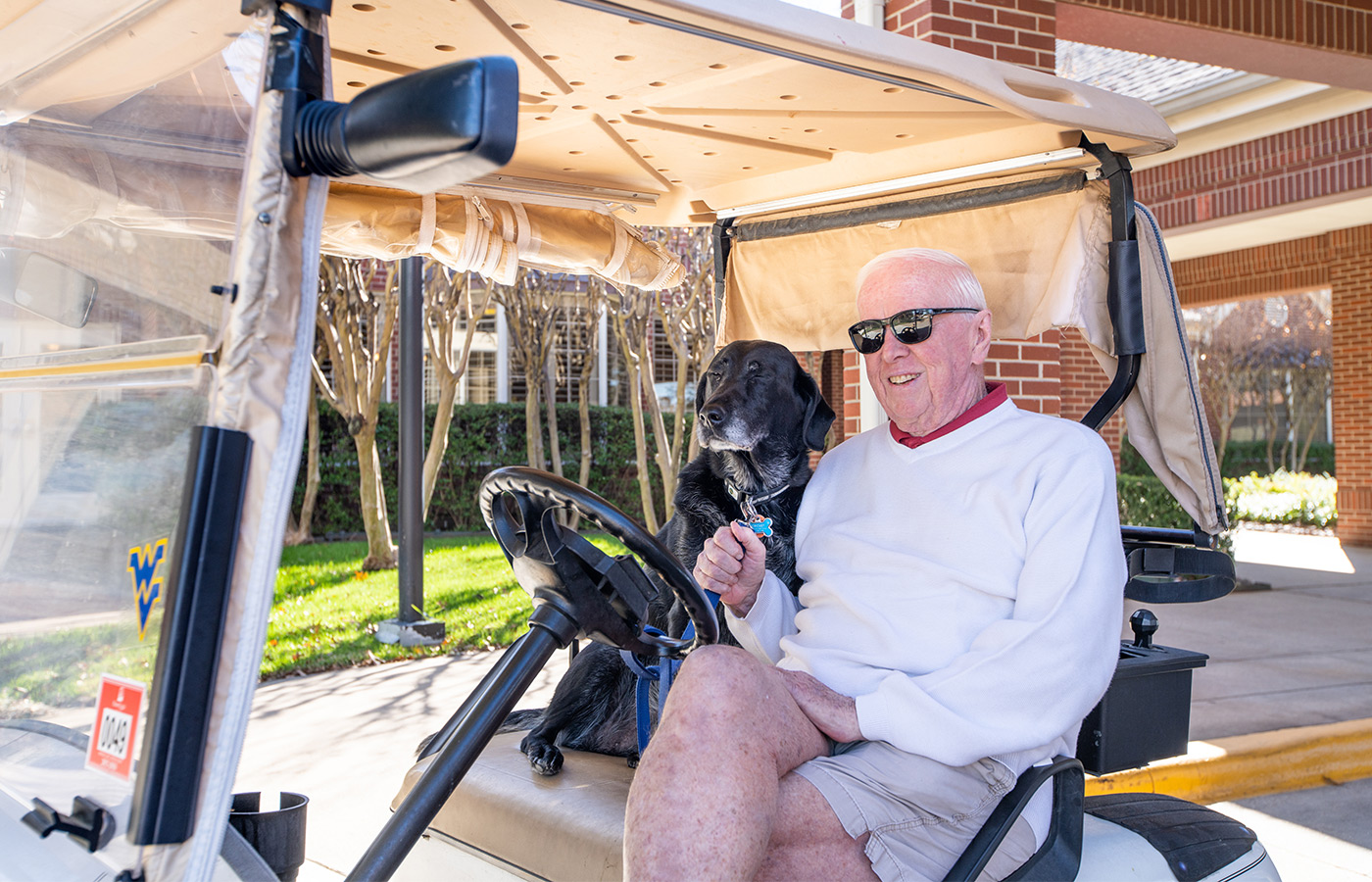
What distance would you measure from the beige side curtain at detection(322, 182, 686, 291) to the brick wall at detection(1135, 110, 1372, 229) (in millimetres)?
8680

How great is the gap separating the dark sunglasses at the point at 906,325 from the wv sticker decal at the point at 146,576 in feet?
5.44

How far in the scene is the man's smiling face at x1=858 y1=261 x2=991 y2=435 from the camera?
244cm

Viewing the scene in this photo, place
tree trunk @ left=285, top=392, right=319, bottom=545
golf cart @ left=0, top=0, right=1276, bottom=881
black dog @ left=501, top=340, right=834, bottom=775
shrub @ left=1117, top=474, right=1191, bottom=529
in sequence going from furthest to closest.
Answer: tree trunk @ left=285, top=392, right=319, bottom=545, shrub @ left=1117, top=474, right=1191, bottom=529, black dog @ left=501, top=340, right=834, bottom=775, golf cart @ left=0, top=0, right=1276, bottom=881

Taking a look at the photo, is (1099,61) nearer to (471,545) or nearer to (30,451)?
(471,545)

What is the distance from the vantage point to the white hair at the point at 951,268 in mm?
2479

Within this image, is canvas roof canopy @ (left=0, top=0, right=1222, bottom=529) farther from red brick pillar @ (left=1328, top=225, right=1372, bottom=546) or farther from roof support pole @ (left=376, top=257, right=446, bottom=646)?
red brick pillar @ (left=1328, top=225, right=1372, bottom=546)

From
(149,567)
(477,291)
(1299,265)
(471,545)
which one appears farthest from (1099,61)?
(149,567)

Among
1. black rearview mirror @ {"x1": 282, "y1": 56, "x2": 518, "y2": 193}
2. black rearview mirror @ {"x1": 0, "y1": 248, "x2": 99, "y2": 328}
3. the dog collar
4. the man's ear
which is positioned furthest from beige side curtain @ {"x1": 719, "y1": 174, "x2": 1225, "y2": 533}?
black rearview mirror @ {"x1": 0, "y1": 248, "x2": 99, "y2": 328}

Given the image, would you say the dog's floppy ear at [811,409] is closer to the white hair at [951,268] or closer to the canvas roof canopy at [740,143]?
the canvas roof canopy at [740,143]

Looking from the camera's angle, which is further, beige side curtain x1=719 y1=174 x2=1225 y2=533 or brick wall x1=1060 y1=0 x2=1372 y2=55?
brick wall x1=1060 y1=0 x2=1372 y2=55

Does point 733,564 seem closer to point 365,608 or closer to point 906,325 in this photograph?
point 906,325

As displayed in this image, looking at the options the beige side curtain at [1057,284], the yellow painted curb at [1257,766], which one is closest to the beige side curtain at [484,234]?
the beige side curtain at [1057,284]

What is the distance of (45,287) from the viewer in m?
1.69

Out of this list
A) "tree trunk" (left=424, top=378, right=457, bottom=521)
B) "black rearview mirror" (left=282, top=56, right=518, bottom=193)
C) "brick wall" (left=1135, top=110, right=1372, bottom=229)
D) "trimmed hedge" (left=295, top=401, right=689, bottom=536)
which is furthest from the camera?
"trimmed hedge" (left=295, top=401, right=689, bottom=536)
